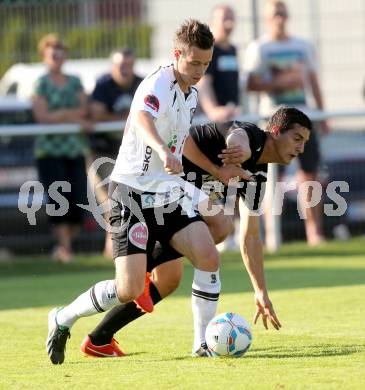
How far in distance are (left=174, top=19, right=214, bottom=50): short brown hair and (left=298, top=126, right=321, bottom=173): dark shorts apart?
22.9 feet

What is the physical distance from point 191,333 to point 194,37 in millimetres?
2238

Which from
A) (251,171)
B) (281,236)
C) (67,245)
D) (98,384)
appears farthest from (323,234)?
(98,384)

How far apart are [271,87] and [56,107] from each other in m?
2.64

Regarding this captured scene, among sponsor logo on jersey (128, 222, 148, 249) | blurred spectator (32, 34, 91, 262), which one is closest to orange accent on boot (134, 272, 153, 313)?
sponsor logo on jersey (128, 222, 148, 249)

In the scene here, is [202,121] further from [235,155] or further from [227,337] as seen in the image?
[227,337]

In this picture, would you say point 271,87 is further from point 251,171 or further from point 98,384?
point 98,384

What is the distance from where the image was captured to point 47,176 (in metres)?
13.4

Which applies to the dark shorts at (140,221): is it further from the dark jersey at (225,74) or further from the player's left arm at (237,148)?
the dark jersey at (225,74)

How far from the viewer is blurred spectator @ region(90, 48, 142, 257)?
13586 millimetres

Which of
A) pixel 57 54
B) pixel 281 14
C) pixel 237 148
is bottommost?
pixel 237 148

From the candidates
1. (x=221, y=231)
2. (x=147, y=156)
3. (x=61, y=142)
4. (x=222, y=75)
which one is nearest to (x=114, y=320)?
(x=221, y=231)

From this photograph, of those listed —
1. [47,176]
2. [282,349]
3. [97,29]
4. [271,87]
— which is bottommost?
[282,349]

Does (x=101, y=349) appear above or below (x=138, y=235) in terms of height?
below

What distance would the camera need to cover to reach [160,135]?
7.07 m
